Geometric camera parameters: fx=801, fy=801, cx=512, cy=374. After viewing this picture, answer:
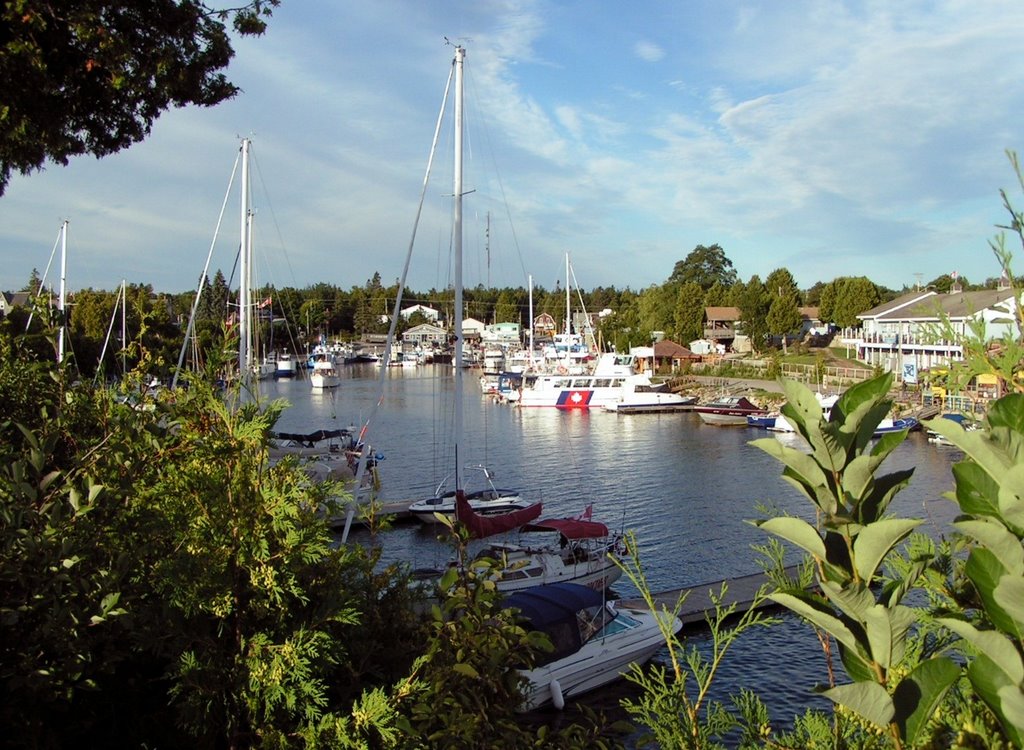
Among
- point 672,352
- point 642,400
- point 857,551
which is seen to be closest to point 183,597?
point 857,551

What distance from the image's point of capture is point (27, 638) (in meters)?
4.49

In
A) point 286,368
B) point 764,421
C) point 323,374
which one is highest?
point 286,368

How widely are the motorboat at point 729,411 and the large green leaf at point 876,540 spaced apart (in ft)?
166

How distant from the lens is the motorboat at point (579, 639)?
14562 mm

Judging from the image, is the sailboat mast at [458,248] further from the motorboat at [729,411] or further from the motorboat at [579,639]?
the motorboat at [729,411]

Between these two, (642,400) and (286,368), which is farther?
(286,368)

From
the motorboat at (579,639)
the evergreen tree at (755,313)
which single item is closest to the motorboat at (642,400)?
the evergreen tree at (755,313)

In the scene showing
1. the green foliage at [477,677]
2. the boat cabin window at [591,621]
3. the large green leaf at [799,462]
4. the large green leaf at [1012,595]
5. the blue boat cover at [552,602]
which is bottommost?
the boat cabin window at [591,621]

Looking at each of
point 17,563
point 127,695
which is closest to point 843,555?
point 17,563

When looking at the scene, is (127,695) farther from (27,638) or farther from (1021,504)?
(1021,504)

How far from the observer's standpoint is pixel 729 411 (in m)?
52.4

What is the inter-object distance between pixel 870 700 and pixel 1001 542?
605mm

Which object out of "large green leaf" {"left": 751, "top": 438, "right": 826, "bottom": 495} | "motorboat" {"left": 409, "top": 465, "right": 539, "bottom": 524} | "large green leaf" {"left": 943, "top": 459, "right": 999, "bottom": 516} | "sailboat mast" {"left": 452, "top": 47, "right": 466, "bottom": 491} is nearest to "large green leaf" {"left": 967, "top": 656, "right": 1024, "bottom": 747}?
"large green leaf" {"left": 943, "top": 459, "right": 999, "bottom": 516}

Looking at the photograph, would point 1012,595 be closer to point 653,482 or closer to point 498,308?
point 653,482
